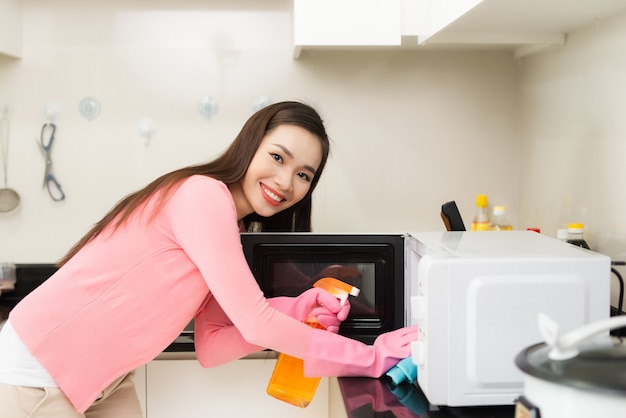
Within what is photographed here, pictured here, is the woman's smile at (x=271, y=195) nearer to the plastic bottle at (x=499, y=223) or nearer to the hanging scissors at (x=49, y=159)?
the plastic bottle at (x=499, y=223)

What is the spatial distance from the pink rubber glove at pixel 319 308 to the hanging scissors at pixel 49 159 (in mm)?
936

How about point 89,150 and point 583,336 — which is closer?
point 583,336

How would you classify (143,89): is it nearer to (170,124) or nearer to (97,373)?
(170,124)

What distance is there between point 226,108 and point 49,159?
536mm

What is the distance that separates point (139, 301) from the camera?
4.03 feet

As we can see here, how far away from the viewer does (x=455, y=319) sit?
1050 millimetres

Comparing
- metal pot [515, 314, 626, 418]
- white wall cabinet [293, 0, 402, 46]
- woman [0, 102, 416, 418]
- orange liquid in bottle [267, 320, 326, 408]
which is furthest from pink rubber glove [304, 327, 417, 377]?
white wall cabinet [293, 0, 402, 46]

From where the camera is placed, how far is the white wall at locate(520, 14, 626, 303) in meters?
1.44

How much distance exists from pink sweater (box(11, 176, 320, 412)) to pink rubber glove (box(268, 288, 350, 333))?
20 centimetres

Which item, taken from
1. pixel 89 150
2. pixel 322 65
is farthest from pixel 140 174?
→ pixel 322 65

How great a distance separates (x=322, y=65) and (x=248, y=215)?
2.27 feet

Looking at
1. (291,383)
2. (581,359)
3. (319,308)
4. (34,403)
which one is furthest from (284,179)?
(581,359)

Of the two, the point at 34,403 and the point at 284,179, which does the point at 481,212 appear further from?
the point at 34,403

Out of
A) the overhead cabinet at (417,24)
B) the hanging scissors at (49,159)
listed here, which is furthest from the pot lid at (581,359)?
the hanging scissors at (49,159)
